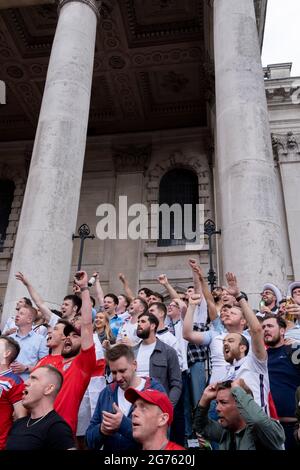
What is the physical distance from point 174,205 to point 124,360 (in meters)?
15.6

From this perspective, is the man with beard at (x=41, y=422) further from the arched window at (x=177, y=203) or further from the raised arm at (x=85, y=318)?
the arched window at (x=177, y=203)

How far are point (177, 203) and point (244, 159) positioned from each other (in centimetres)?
1040

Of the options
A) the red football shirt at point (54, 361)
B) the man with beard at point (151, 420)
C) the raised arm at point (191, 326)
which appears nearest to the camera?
the man with beard at point (151, 420)

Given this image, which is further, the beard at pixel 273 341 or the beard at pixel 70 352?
the beard at pixel 70 352

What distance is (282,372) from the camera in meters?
4.00

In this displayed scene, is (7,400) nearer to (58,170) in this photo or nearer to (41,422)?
(41,422)

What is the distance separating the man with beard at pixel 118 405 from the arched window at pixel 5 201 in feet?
55.3

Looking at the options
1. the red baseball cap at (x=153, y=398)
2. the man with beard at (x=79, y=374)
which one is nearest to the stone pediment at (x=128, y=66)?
the man with beard at (x=79, y=374)

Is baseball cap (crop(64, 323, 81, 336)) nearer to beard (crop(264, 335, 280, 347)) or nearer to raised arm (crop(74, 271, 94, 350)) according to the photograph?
raised arm (crop(74, 271, 94, 350))

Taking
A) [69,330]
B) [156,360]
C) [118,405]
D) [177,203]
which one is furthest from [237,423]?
[177,203]

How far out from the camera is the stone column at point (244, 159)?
24.8 ft

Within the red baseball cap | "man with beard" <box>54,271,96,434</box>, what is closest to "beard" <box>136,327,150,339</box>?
"man with beard" <box>54,271,96,434</box>
